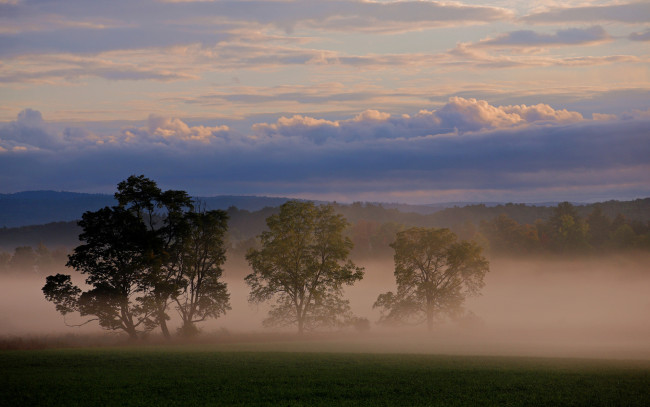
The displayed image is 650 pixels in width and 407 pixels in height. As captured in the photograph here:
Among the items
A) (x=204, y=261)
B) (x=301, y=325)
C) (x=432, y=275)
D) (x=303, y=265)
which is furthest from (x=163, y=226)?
(x=432, y=275)

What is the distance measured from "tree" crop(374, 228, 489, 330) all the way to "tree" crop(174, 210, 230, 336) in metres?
23.1

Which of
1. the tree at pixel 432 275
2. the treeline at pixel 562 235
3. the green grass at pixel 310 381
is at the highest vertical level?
the treeline at pixel 562 235

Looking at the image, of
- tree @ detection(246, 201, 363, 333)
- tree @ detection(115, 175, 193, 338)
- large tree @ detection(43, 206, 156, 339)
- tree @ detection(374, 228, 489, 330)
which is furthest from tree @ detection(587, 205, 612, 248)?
large tree @ detection(43, 206, 156, 339)

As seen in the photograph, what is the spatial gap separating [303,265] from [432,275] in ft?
54.7

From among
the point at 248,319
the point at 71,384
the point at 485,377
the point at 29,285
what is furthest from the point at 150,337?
the point at 29,285

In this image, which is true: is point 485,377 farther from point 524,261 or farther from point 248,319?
point 524,261

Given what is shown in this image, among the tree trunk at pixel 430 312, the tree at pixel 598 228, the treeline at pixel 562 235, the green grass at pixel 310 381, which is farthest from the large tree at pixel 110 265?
the tree at pixel 598 228

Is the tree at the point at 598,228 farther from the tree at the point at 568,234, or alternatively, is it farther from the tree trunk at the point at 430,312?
the tree trunk at the point at 430,312

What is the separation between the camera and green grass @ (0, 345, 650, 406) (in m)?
26.0

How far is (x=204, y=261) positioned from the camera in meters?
64.1

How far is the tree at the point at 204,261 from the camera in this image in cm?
6331

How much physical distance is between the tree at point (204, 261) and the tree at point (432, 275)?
2307 cm

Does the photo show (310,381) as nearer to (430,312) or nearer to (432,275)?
(430,312)

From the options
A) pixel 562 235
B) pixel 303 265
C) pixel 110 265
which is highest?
pixel 562 235
